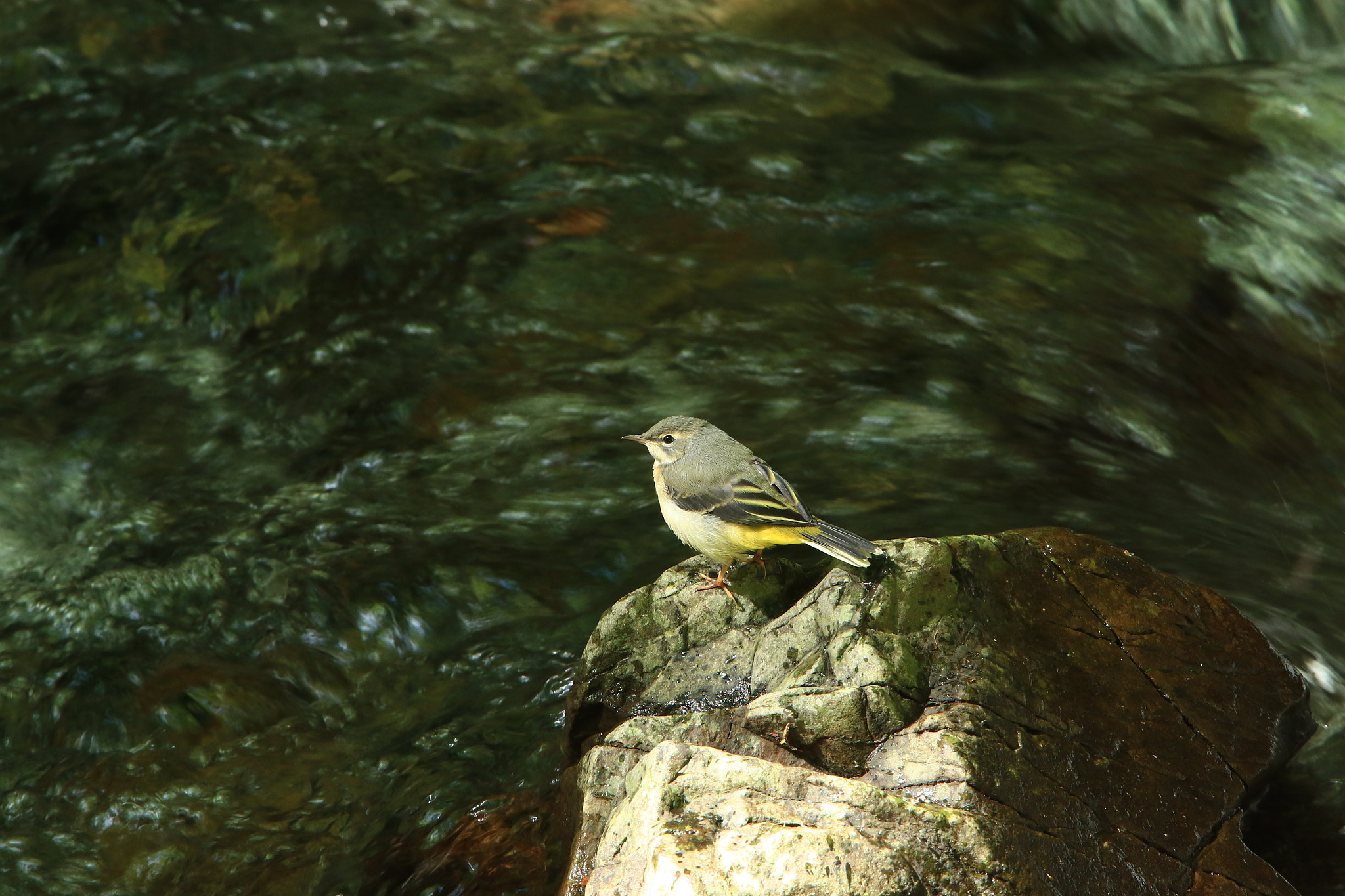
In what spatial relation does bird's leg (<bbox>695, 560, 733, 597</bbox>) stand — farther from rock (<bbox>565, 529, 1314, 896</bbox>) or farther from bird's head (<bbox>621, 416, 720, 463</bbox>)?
bird's head (<bbox>621, 416, 720, 463</bbox>)

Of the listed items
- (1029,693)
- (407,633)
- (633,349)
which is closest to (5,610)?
(407,633)

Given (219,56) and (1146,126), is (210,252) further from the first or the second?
(1146,126)

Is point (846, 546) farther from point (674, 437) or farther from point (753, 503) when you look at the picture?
point (674, 437)

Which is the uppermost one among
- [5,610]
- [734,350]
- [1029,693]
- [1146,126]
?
[1029,693]

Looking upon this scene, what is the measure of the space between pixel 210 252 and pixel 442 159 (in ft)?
6.96

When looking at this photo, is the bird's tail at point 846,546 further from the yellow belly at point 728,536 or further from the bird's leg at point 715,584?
the bird's leg at point 715,584

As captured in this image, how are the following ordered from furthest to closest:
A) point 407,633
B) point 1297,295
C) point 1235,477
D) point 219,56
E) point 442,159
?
point 219,56
point 442,159
point 1297,295
point 1235,477
point 407,633

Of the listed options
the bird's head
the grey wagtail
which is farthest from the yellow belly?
the bird's head

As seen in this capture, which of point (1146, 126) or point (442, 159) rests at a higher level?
point (1146, 126)

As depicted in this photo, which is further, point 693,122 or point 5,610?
point 693,122

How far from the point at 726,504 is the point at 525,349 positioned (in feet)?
14.3

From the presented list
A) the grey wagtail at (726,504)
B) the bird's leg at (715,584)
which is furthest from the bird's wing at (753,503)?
the bird's leg at (715,584)

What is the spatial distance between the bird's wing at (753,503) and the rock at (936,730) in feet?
0.89

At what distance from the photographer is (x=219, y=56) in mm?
11562
